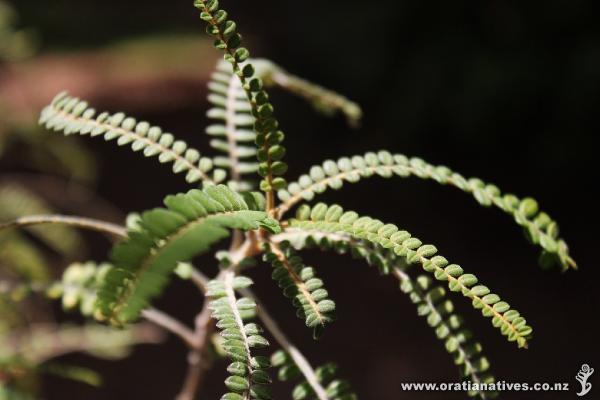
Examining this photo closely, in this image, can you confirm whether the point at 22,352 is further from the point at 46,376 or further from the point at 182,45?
the point at 182,45

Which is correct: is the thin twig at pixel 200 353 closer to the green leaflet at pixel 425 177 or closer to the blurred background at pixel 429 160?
the green leaflet at pixel 425 177

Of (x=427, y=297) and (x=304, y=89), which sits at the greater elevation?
(x=304, y=89)

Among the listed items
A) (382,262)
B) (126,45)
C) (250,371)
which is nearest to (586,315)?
(382,262)

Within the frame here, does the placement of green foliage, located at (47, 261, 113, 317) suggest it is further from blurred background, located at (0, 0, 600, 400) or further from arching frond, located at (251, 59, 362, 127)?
blurred background, located at (0, 0, 600, 400)

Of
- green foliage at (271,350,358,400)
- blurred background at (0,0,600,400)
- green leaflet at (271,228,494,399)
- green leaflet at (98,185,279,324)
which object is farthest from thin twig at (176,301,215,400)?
blurred background at (0,0,600,400)

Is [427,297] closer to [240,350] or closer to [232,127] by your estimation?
[240,350]

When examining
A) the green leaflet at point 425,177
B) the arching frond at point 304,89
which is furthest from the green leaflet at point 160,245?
the arching frond at point 304,89

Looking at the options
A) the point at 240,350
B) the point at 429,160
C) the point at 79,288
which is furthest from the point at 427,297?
the point at 429,160
